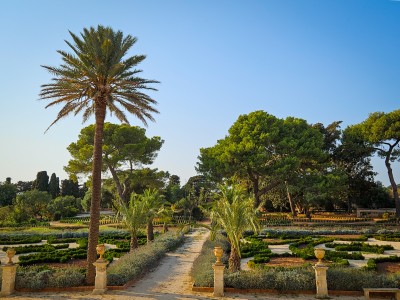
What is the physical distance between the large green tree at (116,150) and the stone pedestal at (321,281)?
29.3 metres

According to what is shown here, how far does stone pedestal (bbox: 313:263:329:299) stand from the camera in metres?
10.4

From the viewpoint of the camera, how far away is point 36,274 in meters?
11.6

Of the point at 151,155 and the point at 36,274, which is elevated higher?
the point at 151,155

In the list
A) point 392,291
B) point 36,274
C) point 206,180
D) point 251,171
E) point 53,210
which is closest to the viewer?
point 392,291

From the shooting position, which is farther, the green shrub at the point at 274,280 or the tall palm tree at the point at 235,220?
the tall palm tree at the point at 235,220

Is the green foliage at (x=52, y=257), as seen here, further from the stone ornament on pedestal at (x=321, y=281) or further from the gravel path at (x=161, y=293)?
the stone ornament on pedestal at (x=321, y=281)

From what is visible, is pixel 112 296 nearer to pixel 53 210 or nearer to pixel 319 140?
pixel 319 140

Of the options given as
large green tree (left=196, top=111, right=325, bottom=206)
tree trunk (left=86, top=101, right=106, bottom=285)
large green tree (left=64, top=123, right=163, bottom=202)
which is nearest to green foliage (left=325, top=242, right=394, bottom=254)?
tree trunk (left=86, top=101, right=106, bottom=285)

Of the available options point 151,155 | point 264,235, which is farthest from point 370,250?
point 151,155

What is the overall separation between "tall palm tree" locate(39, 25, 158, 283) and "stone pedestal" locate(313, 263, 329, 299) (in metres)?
7.77

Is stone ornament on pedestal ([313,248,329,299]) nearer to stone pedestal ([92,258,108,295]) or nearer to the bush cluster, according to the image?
the bush cluster

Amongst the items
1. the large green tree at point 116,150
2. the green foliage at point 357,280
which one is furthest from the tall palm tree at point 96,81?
Result: the large green tree at point 116,150

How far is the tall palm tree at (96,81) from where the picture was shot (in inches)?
491

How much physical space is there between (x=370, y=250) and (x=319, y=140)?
2162 cm
